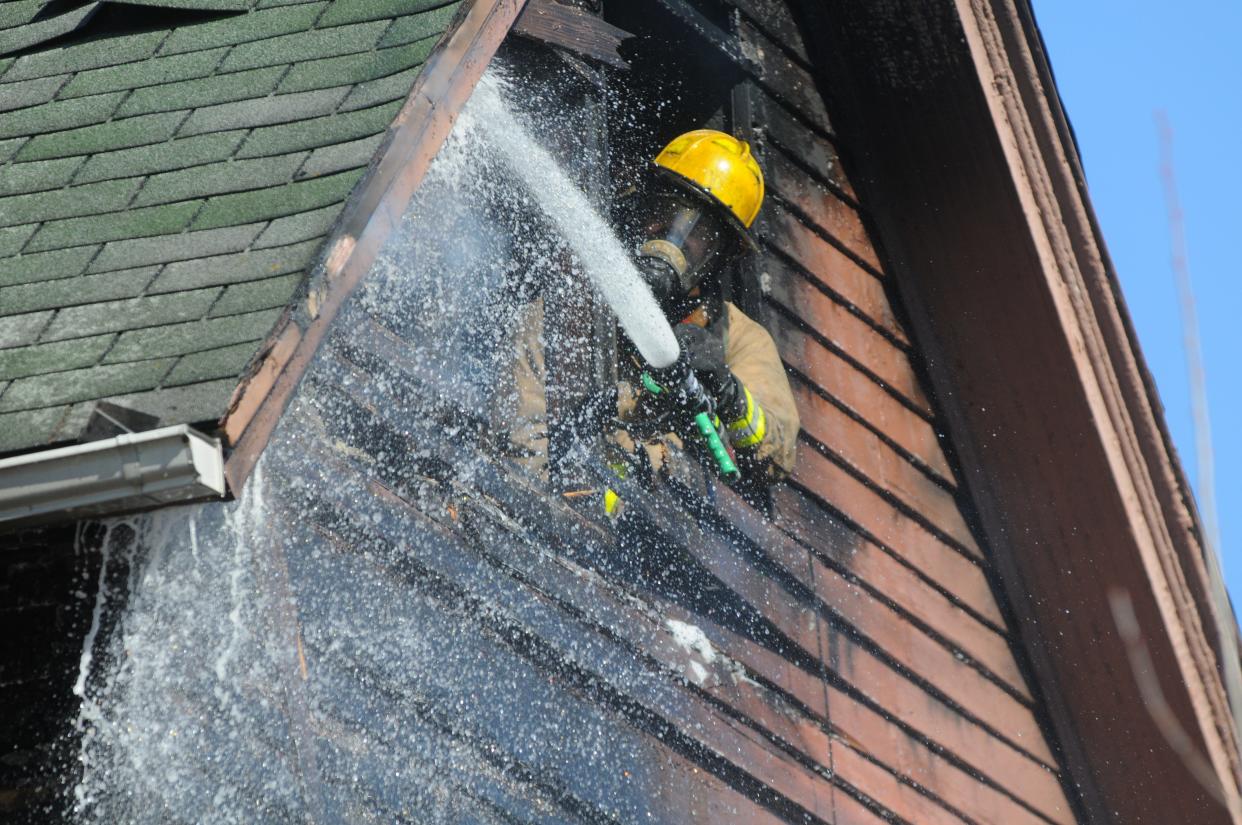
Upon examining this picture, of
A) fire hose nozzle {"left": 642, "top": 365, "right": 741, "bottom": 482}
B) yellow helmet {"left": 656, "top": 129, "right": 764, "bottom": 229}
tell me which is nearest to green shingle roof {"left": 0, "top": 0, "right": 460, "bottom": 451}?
fire hose nozzle {"left": 642, "top": 365, "right": 741, "bottom": 482}

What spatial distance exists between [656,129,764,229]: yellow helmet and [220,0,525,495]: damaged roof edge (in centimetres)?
172

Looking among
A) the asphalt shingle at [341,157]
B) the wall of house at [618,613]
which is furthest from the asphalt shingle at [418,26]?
the wall of house at [618,613]

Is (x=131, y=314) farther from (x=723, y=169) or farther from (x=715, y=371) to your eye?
(x=723, y=169)

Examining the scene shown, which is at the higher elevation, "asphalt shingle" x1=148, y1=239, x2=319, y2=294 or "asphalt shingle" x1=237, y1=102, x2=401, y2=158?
"asphalt shingle" x1=237, y1=102, x2=401, y2=158

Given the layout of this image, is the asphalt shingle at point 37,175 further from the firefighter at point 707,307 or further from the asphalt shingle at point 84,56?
the firefighter at point 707,307

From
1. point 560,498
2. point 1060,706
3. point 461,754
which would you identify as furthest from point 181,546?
point 1060,706

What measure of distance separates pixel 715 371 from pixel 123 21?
201 centimetres

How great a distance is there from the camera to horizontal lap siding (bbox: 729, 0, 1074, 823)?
5613 millimetres

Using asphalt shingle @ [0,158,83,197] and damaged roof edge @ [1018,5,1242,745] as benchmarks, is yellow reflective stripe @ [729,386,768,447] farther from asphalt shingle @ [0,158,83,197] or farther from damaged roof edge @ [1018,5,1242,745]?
asphalt shingle @ [0,158,83,197]

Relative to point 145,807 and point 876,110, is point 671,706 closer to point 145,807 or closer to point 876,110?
point 145,807

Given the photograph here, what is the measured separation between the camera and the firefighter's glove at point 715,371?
5.12 m

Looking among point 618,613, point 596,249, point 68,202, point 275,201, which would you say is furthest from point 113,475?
point 596,249

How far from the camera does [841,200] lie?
238 inches

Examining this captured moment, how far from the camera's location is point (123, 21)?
428 centimetres
